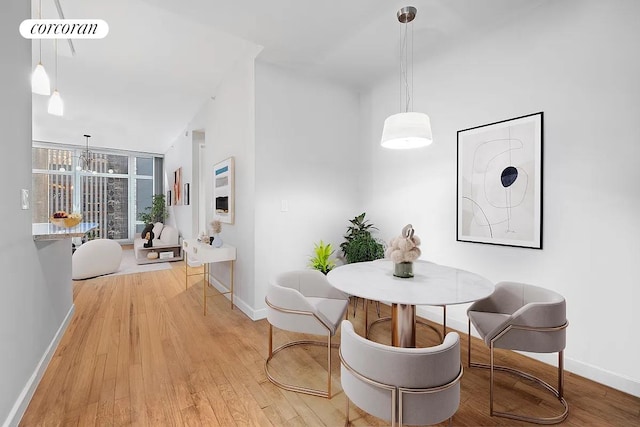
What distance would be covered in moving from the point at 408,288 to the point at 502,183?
1461mm

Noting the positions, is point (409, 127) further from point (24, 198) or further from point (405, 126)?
point (24, 198)

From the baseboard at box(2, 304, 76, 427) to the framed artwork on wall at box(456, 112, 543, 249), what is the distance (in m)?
3.30

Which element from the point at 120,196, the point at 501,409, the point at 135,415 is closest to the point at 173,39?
the point at 135,415

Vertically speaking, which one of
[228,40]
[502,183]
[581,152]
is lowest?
[502,183]

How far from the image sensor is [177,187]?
670 centimetres

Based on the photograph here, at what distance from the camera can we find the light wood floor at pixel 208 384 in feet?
5.44

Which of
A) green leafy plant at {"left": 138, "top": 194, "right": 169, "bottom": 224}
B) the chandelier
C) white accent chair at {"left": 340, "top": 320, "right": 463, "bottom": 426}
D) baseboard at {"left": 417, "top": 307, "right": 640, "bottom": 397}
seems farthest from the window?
baseboard at {"left": 417, "top": 307, "right": 640, "bottom": 397}

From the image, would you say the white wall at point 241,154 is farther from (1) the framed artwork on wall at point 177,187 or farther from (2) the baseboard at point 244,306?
(1) the framed artwork on wall at point 177,187

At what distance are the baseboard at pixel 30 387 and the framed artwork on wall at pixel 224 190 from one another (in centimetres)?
190

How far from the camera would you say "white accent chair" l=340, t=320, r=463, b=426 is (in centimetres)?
116

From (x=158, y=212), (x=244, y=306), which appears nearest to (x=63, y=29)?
(x=244, y=306)

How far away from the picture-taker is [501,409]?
5.67 feet

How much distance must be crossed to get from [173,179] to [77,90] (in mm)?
3098

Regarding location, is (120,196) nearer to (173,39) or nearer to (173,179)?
(173,179)
